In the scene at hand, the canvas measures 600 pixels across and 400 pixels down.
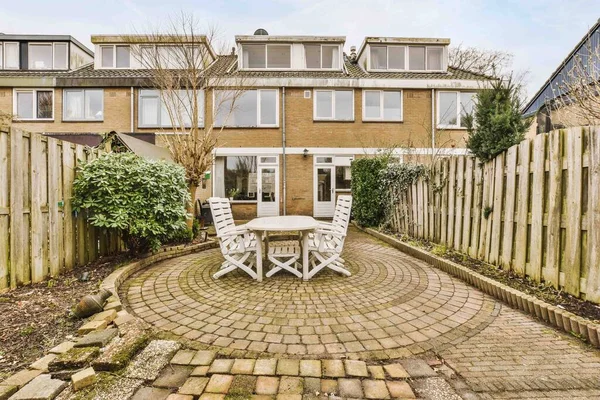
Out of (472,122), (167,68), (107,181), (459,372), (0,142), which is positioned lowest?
(459,372)

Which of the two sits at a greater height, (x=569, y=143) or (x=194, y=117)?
(x=194, y=117)

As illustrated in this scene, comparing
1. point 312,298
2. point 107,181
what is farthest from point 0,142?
point 312,298

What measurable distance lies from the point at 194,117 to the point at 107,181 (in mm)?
3745

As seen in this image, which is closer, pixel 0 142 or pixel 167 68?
pixel 0 142

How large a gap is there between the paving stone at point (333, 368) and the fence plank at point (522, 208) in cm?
306

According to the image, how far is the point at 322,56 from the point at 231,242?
12.6m

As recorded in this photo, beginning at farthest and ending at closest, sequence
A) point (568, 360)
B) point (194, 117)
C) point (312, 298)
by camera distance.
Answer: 1. point (194, 117)
2. point (312, 298)
3. point (568, 360)

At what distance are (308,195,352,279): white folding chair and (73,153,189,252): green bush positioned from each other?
246 centimetres

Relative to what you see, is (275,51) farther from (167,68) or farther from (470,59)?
(470,59)

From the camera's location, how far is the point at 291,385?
1.93 metres

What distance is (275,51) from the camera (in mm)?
14164

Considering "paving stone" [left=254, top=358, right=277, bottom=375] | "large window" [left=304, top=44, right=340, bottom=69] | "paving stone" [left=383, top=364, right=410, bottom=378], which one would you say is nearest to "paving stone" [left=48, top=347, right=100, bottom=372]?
"paving stone" [left=254, top=358, right=277, bottom=375]

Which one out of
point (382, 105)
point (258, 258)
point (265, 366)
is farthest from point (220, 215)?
point (382, 105)

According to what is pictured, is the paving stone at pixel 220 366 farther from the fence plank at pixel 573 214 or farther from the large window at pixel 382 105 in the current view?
the large window at pixel 382 105
